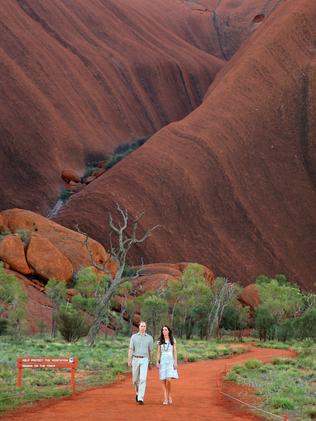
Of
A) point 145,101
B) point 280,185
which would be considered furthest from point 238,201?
point 145,101

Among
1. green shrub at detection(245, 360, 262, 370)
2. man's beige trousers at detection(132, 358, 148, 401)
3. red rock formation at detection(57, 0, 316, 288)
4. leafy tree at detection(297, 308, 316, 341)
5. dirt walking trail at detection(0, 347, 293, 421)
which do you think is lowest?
→ dirt walking trail at detection(0, 347, 293, 421)

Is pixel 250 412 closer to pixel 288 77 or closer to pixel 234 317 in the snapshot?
pixel 234 317

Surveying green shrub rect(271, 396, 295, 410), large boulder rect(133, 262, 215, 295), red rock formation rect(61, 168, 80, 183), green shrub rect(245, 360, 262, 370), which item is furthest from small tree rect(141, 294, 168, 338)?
red rock formation rect(61, 168, 80, 183)

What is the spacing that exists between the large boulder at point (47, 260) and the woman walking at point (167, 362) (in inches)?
1607

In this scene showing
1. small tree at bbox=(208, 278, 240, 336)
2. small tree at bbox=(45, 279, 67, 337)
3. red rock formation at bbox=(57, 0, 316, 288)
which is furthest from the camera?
red rock formation at bbox=(57, 0, 316, 288)

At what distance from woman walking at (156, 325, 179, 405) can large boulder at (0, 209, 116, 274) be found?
42.8 m

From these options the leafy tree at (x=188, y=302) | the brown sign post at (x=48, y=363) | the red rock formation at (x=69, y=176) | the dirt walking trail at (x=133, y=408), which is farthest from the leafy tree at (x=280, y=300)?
the brown sign post at (x=48, y=363)

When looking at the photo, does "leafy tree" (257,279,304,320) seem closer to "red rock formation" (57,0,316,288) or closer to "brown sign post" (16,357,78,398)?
"red rock formation" (57,0,316,288)

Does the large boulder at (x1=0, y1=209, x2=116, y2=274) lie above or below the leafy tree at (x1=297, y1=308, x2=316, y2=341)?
above

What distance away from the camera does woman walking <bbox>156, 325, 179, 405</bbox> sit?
48.2 ft

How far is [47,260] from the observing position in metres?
56.1

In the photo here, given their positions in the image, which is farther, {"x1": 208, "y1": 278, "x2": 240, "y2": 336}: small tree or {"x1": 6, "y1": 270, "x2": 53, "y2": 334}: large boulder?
{"x1": 208, "y1": 278, "x2": 240, "y2": 336}: small tree

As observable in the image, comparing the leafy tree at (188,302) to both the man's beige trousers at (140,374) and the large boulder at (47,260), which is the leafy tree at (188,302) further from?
the man's beige trousers at (140,374)

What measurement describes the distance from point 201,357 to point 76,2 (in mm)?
97634
